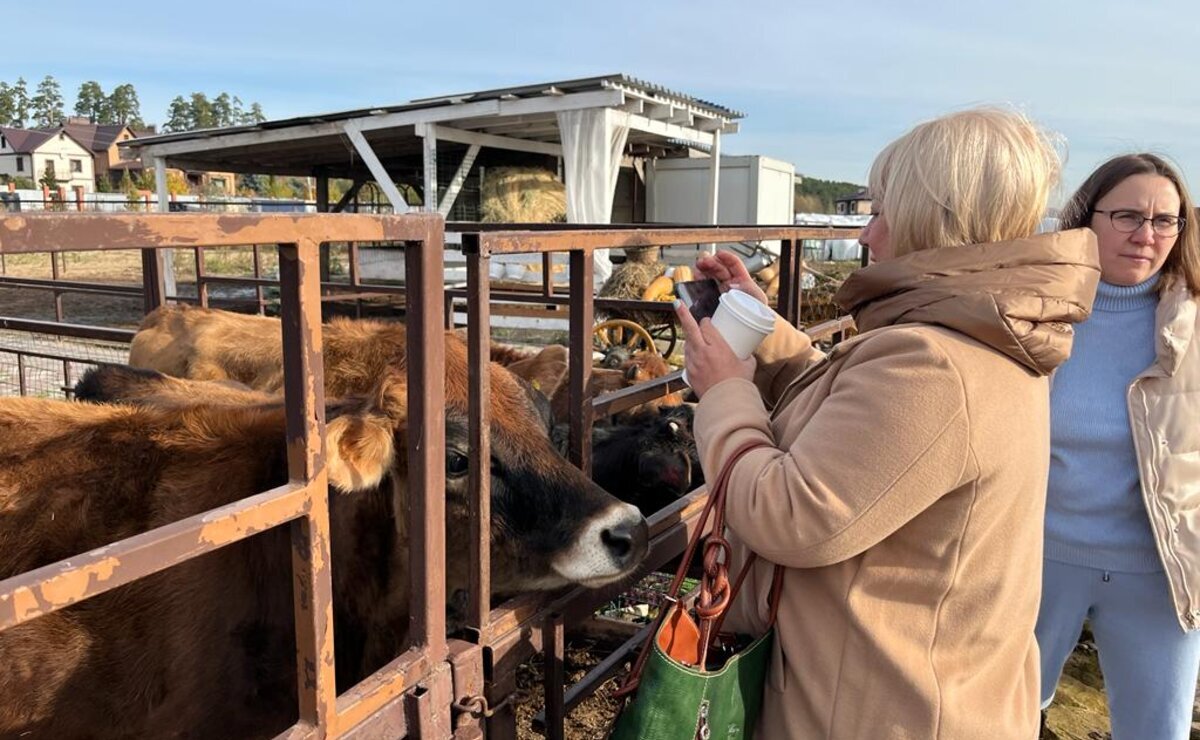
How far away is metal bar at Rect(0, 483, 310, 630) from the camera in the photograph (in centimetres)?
103

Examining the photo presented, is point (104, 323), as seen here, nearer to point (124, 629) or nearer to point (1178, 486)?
point (124, 629)

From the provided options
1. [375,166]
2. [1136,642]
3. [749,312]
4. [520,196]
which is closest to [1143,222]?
[1136,642]

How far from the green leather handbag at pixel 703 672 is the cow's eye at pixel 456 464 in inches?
31.6

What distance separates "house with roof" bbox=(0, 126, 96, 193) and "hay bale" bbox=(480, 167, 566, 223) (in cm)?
6392

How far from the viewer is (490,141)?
55.0ft

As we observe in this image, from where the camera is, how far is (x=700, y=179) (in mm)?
18641

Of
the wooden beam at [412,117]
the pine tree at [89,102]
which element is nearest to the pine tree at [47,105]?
the pine tree at [89,102]

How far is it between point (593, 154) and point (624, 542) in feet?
42.2

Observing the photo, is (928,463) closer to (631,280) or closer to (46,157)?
(631,280)

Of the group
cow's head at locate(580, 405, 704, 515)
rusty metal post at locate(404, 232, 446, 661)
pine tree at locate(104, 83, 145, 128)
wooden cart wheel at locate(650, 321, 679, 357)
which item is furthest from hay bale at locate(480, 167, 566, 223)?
pine tree at locate(104, 83, 145, 128)

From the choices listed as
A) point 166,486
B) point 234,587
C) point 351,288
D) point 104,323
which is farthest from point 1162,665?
point 104,323

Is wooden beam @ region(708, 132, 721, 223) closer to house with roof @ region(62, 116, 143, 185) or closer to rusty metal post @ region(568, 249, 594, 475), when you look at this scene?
rusty metal post @ region(568, 249, 594, 475)

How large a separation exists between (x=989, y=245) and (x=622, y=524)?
1133mm

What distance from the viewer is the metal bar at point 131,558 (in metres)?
1.03
